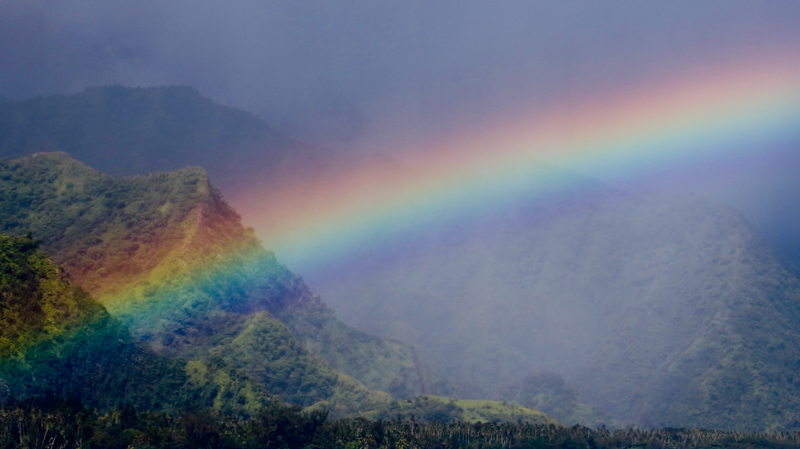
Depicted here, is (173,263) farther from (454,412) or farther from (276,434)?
(454,412)

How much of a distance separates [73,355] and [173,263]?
135ft

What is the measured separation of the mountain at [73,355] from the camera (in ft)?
372

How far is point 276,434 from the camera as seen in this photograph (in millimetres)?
113125

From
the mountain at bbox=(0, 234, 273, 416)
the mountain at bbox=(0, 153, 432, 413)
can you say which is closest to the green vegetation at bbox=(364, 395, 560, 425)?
the mountain at bbox=(0, 153, 432, 413)

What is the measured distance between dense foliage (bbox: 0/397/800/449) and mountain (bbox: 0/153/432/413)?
30.8 meters

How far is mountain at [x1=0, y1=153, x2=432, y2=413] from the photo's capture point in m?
159

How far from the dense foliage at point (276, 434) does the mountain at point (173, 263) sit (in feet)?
101

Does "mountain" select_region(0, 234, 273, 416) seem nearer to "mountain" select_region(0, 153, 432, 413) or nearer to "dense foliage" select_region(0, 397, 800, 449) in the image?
"dense foliage" select_region(0, 397, 800, 449)

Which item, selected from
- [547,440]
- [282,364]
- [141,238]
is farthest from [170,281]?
[547,440]

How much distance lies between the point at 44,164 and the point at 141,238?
35.1 metres

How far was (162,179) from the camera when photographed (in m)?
190

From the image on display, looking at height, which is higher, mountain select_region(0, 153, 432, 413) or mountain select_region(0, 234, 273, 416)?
mountain select_region(0, 153, 432, 413)

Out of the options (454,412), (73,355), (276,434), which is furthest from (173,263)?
(454,412)

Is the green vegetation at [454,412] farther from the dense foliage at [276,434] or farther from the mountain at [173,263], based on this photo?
the dense foliage at [276,434]
